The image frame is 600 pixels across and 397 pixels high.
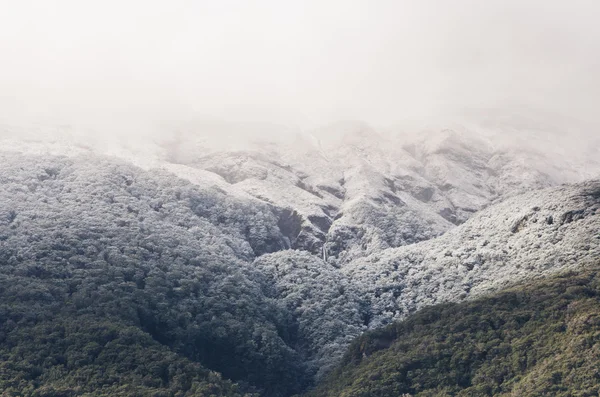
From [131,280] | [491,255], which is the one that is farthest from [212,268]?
[491,255]

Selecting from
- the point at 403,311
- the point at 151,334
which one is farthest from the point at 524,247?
the point at 151,334

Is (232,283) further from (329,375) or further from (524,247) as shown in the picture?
(524,247)

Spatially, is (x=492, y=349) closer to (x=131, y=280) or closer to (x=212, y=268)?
(x=212, y=268)

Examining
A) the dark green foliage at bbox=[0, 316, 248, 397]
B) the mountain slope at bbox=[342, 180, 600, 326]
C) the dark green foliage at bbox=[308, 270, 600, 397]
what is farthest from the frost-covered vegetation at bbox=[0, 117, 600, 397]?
the dark green foliage at bbox=[308, 270, 600, 397]

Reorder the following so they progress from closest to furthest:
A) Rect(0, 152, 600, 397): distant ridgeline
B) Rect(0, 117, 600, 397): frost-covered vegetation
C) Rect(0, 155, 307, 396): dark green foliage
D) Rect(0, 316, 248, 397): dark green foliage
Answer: Rect(0, 316, 248, 397): dark green foliage
Rect(0, 152, 600, 397): distant ridgeline
Rect(0, 117, 600, 397): frost-covered vegetation
Rect(0, 155, 307, 396): dark green foliage

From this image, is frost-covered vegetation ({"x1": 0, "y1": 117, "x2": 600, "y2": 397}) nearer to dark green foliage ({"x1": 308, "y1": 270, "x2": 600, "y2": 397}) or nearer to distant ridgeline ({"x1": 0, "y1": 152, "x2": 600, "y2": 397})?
distant ridgeline ({"x1": 0, "y1": 152, "x2": 600, "y2": 397})

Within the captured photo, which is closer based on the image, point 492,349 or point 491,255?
point 492,349

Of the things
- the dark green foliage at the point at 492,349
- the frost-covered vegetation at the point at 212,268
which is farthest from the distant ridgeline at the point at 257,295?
the frost-covered vegetation at the point at 212,268

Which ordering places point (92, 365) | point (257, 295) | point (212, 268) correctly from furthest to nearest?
A: point (212, 268) → point (257, 295) → point (92, 365)

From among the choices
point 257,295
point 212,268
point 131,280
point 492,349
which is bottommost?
→ point 257,295
